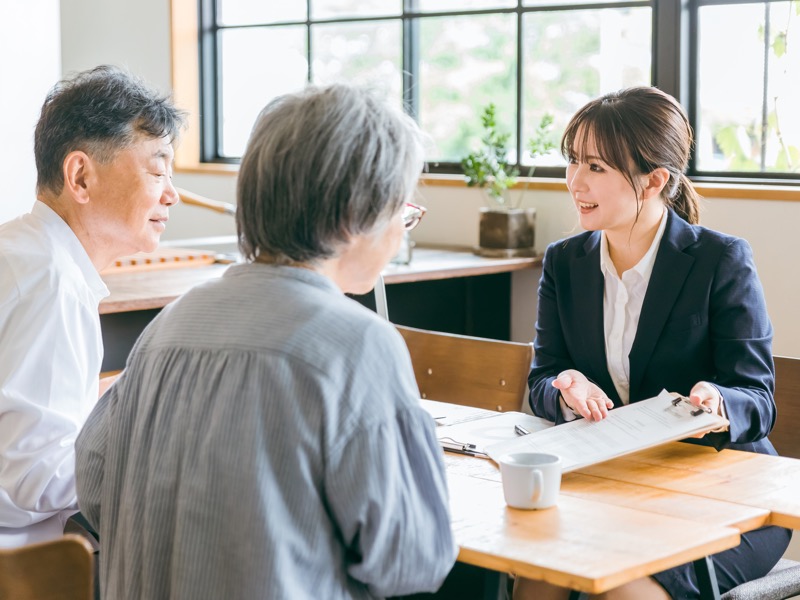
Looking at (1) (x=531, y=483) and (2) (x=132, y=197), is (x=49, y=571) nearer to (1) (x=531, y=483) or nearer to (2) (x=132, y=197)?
(1) (x=531, y=483)

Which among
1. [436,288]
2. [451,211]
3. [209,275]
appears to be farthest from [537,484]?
[451,211]

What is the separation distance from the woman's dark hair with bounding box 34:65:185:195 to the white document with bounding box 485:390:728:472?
83 cm

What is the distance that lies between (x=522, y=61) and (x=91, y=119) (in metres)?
2.54

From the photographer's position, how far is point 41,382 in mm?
1635

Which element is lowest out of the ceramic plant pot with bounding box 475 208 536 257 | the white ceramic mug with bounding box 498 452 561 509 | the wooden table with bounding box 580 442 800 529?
the wooden table with bounding box 580 442 800 529

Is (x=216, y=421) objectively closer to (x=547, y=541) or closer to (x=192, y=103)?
(x=547, y=541)

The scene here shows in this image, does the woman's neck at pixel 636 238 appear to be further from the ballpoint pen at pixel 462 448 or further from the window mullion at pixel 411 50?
the window mullion at pixel 411 50

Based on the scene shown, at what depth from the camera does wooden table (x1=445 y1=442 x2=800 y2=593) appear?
1337 millimetres

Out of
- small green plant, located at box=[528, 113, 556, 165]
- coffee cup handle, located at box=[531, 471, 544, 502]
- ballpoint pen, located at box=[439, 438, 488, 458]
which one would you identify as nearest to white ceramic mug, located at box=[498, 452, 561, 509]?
coffee cup handle, located at box=[531, 471, 544, 502]

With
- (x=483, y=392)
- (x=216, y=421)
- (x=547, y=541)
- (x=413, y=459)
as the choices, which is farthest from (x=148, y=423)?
(x=483, y=392)

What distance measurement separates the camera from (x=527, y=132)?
13.6ft

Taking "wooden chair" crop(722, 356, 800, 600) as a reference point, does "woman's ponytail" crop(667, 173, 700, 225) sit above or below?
above

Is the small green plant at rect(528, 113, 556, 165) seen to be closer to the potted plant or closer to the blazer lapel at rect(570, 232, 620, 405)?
the potted plant

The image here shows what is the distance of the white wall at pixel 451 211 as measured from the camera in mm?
3355
